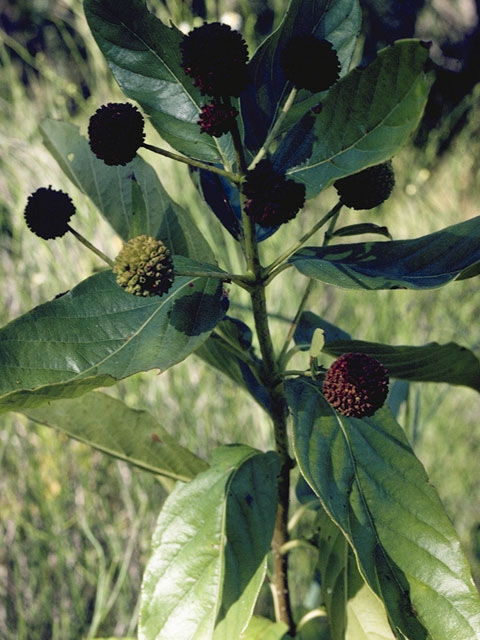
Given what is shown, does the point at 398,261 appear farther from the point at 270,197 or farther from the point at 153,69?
the point at 153,69

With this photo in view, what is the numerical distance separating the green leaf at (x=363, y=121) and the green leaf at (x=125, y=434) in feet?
1.39

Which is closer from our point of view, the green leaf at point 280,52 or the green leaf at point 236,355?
the green leaf at point 280,52

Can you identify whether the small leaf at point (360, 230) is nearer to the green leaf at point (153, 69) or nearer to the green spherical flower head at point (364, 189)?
the green spherical flower head at point (364, 189)

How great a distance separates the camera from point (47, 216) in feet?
2.34

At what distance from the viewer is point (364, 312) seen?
238cm

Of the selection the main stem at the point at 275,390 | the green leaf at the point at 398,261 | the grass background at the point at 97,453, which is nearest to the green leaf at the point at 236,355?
the main stem at the point at 275,390

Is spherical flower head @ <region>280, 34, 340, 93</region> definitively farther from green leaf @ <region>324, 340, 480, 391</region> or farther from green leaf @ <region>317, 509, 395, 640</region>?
green leaf @ <region>317, 509, 395, 640</region>

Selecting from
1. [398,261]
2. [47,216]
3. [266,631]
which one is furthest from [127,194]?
[266,631]

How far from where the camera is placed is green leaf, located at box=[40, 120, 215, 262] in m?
0.79

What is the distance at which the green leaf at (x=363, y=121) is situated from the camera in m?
0.51

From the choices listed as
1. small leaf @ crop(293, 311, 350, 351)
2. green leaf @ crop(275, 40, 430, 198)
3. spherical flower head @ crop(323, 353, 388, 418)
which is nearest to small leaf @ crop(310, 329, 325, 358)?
spherical flower head @ crop(323, 353, 388, 418)

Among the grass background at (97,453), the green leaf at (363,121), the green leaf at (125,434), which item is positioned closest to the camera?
the green leaf at (363,121)

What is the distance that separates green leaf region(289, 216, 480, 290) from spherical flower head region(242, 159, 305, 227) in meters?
0.08

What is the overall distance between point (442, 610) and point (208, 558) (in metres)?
0.25
